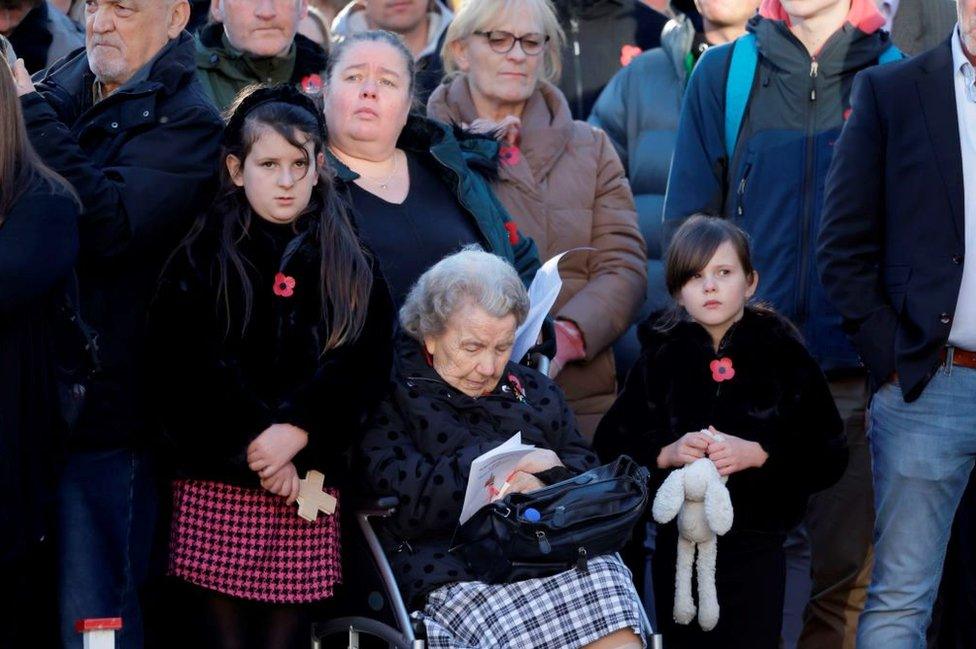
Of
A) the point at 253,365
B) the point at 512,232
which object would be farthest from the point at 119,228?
the point at 512,232

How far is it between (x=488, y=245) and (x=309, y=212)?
0.92 metres

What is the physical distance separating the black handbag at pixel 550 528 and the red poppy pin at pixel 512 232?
1.25m

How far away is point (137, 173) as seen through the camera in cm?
480

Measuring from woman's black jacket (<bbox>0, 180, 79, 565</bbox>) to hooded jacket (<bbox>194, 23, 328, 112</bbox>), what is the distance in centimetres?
164

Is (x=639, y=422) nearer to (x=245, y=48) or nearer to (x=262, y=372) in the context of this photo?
(x=262, y=372)

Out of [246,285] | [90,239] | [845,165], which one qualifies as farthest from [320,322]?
[845,165]

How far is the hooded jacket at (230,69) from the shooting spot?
6086 mm

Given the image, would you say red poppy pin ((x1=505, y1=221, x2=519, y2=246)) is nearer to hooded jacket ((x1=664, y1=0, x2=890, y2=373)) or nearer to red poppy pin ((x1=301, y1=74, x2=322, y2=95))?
hooded jacket ((x1=664, y1=0, x2=890, y2=373))

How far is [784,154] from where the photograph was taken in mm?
6188

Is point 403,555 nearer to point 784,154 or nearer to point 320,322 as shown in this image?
point 320,322

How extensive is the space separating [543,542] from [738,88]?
2221 millimetres

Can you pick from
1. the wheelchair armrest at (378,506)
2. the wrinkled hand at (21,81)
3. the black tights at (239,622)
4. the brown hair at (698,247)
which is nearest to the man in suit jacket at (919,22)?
the brown hair at (698,247)

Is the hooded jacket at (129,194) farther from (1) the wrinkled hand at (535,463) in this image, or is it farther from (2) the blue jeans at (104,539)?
(1) the wrinkled hand at (535,463)

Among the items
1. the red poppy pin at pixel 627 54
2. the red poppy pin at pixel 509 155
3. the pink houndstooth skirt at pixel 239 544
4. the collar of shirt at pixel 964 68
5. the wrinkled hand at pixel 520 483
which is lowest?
the pink houndstooth skirt at pixel 239 544
